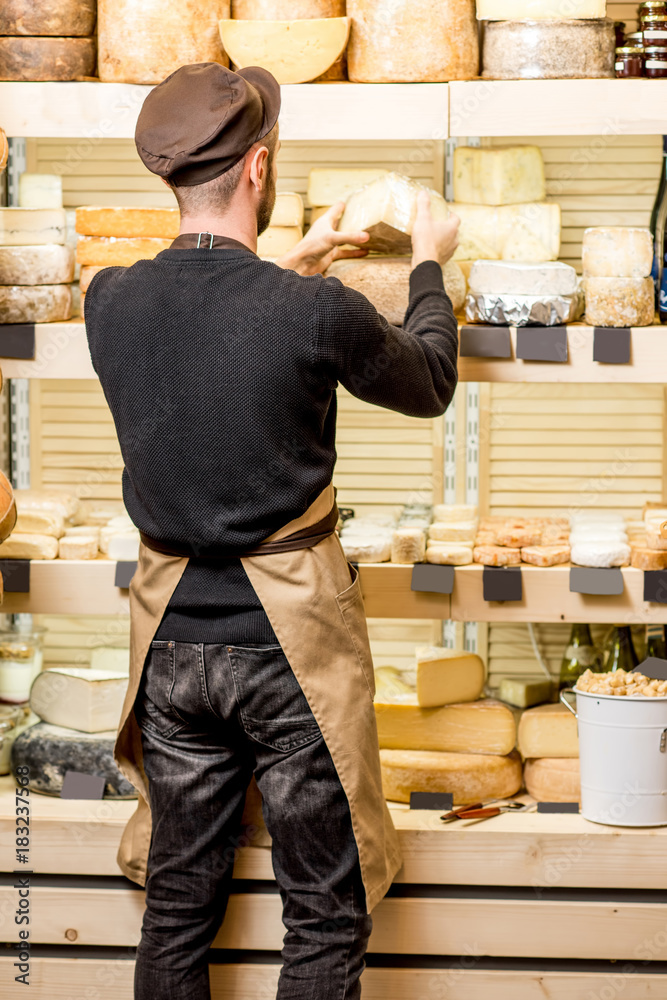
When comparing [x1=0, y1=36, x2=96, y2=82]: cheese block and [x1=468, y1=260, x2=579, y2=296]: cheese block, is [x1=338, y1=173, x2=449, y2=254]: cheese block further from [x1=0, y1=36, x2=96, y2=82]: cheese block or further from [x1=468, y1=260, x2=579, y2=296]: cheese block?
[x1=0, y1=36, x2=96, y2=82]: cheese block

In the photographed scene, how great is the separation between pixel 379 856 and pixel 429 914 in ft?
1.49

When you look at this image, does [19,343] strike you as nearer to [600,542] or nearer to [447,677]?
[447,677]

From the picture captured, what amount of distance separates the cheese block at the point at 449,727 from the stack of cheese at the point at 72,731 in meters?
0.65

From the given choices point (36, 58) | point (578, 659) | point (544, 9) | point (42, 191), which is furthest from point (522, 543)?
point (36, 58)

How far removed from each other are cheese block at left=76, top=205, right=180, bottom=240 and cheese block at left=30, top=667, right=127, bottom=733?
1.07m

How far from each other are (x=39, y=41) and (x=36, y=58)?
1.6 inches

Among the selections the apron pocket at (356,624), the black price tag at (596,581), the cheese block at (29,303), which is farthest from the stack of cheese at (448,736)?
the cheese block at (29,303)

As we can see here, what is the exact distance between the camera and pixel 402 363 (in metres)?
1.67

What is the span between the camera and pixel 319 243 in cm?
217

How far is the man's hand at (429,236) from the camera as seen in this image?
2070 millimetres

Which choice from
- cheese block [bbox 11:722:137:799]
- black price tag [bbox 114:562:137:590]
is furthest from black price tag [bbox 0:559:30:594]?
cheese block [bbox 11:722:137:799]

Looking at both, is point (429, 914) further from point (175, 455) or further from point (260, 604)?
point (175, 455)

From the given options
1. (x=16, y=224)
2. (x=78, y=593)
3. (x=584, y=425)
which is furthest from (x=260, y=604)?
(x=584, y=425)

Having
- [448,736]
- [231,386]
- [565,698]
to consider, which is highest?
[231,386]
